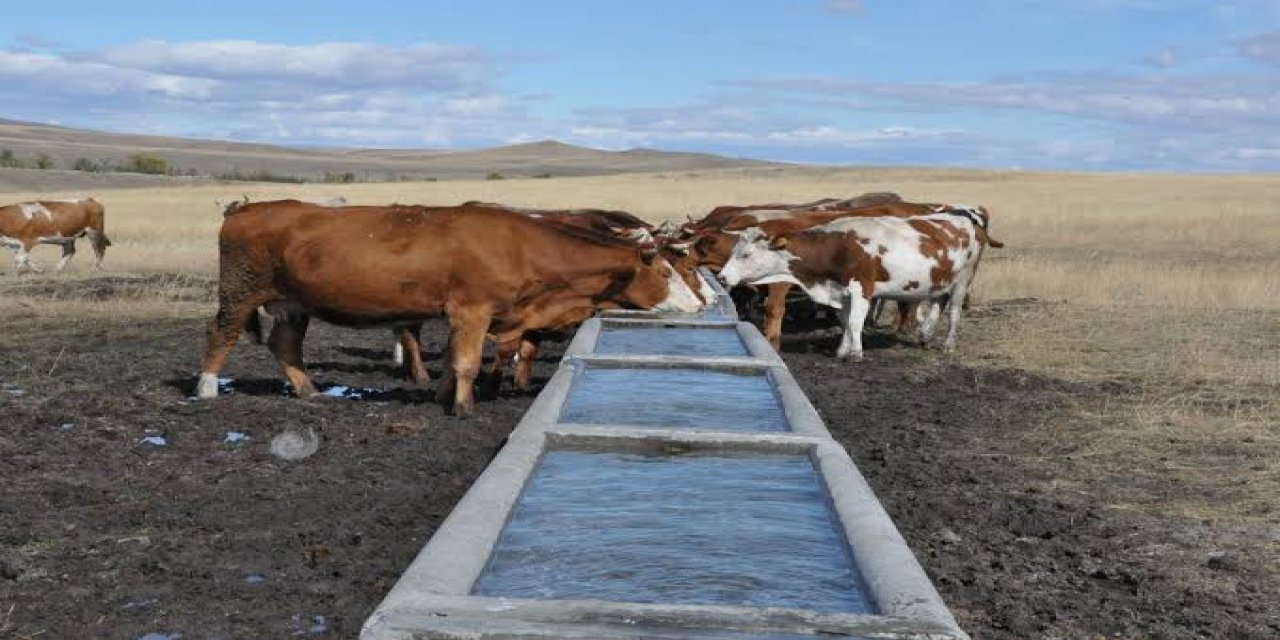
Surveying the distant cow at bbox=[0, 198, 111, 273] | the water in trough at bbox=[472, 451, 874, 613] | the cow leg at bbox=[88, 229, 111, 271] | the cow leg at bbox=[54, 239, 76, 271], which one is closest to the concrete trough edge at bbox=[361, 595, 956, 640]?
the water in trough at bbox=[472, 451, 874, 613]

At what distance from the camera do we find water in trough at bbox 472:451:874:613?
175 inches

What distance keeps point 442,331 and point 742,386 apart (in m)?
7.65

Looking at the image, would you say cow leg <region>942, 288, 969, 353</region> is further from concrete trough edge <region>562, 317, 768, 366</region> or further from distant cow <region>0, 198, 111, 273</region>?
distant cow <region>0, 198, 111, 273</region>

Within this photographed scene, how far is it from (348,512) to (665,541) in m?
2.38

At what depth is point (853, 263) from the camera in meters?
14.5

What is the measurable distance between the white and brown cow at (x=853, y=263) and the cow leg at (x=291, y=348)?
5460 millimetres

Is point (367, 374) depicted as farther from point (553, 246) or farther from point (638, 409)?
point (638, 409)

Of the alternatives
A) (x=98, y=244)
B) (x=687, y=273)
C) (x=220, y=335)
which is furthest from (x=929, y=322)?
(x=98, y=244)

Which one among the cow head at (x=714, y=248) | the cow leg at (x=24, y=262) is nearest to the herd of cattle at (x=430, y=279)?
the cow head at (x=714, y=248)

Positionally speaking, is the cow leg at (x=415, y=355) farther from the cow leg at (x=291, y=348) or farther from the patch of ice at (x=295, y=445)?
the patch of ice at (x=295, y=445)

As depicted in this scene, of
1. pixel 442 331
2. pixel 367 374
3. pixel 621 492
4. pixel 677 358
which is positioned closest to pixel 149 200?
pixel 442 331

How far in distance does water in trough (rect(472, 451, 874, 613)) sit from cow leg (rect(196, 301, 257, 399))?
4855mm

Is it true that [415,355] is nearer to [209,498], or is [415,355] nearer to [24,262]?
[209,498]

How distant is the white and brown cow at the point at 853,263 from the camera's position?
14523 mm
